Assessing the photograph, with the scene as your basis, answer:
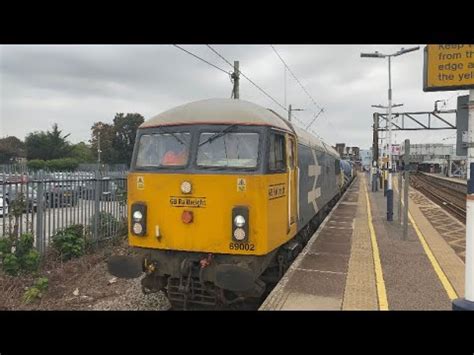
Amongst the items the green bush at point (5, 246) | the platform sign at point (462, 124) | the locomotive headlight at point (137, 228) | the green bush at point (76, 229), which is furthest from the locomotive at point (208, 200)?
the green bush at point (76, 229)

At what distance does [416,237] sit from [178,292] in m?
7.58

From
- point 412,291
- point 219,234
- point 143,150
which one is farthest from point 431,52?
point 143,150

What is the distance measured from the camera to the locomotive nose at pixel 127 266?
19.9 ft

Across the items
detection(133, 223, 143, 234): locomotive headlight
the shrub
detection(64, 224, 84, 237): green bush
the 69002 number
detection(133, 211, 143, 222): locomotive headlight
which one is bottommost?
the shrub

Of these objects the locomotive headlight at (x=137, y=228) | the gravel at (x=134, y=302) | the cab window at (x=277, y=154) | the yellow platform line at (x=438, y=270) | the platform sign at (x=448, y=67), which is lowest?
the gravel at (x=134, y=302)

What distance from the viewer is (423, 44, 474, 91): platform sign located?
5219 mm

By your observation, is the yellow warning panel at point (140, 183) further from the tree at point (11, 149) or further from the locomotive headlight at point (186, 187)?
the tree at point (11, 149)

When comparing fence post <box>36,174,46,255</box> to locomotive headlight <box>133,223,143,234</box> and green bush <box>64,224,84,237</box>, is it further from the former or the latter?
locomotive headlight <box>133,223,143,234</box>

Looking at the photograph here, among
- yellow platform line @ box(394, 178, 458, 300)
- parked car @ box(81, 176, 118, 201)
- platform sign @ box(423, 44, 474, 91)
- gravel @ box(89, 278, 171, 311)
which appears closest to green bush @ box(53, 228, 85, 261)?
parked car @ box(81, 176, 118, 201)

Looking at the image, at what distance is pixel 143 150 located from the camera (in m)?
6.42

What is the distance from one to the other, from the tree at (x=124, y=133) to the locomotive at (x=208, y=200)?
2263 inches

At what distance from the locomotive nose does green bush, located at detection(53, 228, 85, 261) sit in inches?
126
